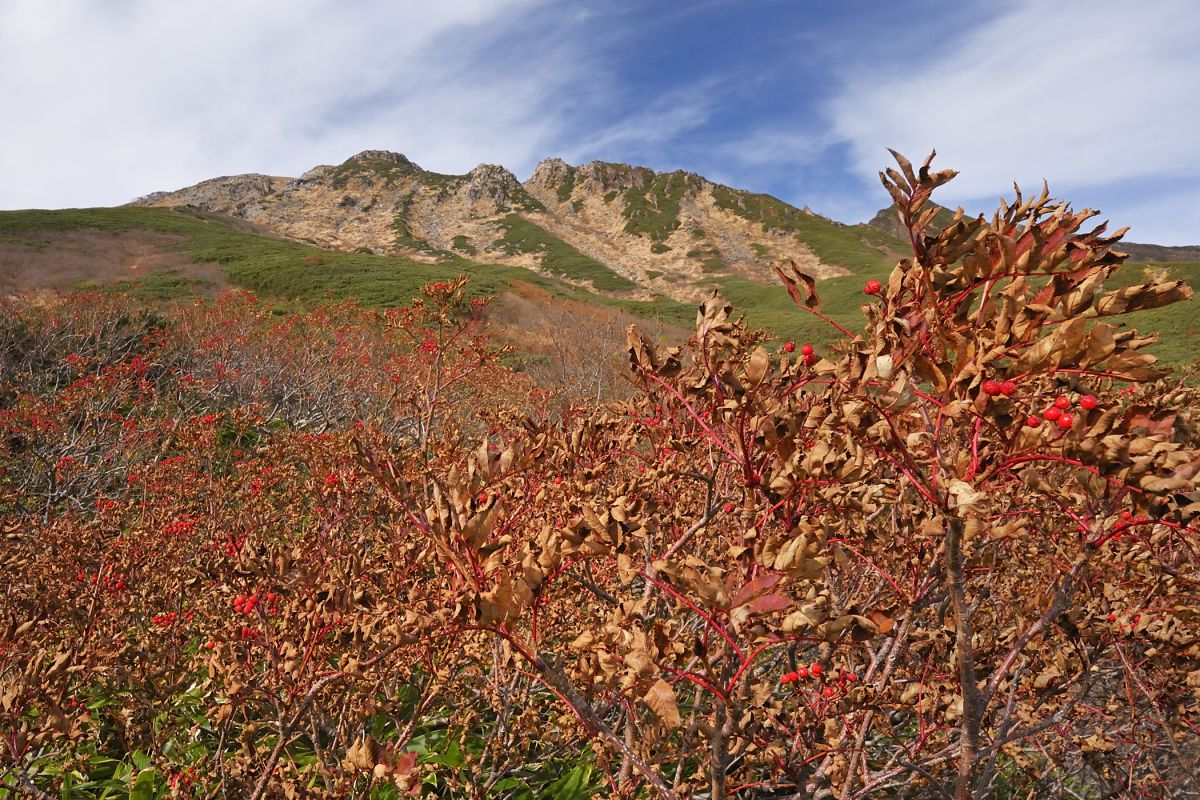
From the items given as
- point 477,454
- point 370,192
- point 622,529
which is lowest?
point 622,529

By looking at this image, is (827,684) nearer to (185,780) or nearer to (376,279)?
(185,780)

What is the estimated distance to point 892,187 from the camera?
1098mm

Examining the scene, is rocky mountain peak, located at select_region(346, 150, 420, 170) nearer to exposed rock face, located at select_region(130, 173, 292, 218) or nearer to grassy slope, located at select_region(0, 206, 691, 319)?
exposed rock face, located at select_region(130, 173, 292, 218)

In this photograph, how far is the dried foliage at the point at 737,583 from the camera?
101 centimetres

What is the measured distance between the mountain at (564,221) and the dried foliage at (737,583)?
38.6 meters

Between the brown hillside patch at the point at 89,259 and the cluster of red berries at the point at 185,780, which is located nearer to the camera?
the cluster of red berries at the point at 185,780

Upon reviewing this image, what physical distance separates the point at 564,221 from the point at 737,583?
64.4 meters

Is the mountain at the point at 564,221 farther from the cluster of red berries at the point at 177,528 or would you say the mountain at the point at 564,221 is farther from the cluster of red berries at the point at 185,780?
the cluster of red berries at the point at 185,780

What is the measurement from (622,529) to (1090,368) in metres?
1.01

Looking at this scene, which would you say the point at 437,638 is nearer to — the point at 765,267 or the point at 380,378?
the point at 380,378

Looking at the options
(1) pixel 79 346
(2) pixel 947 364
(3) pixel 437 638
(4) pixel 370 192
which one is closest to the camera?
(2) pixel 947 364

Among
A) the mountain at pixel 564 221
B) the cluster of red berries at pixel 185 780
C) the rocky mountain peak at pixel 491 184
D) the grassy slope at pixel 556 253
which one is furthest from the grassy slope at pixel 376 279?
the rocky mountain peak at pixel 491 184

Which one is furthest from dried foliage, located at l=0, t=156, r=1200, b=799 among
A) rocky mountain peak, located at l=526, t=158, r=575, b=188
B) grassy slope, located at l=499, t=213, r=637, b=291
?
rocky mountain peak, located at l=526, t=158, r=575, b=188

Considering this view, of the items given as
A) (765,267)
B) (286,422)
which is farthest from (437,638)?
(765,267)
